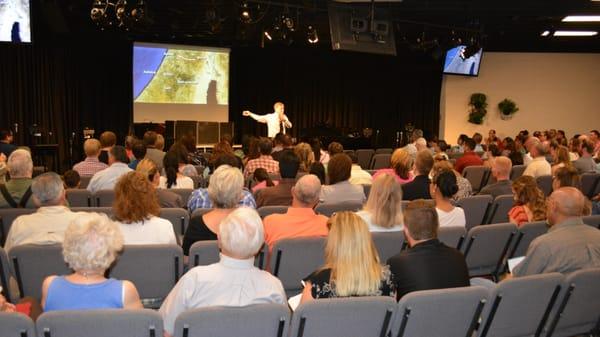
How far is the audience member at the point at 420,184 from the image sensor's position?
6.70m

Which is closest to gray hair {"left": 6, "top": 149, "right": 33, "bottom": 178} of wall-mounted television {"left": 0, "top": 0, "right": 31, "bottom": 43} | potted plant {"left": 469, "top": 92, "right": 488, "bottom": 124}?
wall-mounted television {"left": 0, "top": 0, "right": 31, "bottom": 43}

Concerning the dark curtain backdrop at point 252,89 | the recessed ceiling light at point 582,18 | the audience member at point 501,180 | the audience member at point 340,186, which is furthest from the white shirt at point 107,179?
the recessed ceiling light at point 582,18

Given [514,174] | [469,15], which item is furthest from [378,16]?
[514,174]

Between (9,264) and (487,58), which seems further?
(487,58)

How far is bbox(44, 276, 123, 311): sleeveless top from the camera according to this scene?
2934mm

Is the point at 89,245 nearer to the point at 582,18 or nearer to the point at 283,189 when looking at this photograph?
the point at 283,189

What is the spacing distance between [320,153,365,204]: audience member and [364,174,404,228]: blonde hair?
5.51 ft

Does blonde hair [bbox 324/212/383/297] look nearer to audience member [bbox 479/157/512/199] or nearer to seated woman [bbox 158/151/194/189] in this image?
seated woman [bbox 158/151/194/189]

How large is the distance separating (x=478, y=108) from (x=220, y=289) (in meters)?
16.7

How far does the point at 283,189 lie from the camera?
6.24m

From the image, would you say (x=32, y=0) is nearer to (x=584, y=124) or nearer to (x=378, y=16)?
(x=378, y=16)

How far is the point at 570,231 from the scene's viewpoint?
4.12 m

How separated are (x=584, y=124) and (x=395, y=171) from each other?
13907mm

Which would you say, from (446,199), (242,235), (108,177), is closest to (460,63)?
(108,177)
